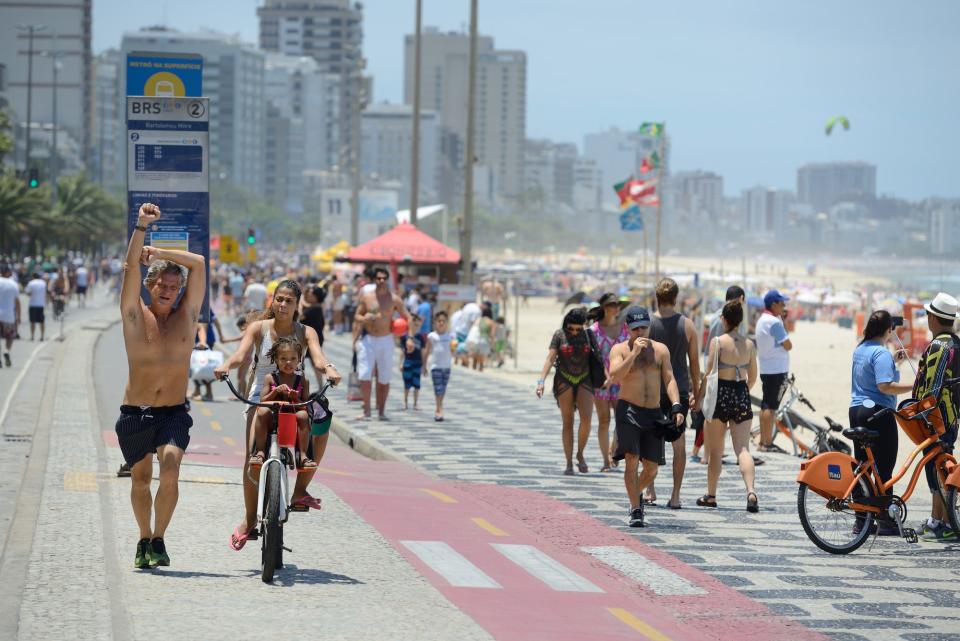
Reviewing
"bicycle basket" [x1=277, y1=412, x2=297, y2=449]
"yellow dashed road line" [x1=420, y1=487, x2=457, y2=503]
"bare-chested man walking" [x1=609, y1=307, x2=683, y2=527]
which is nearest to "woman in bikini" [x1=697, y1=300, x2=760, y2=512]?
"bare-chested man walking" [x1=609, y1=307, x2=683, y2=527]

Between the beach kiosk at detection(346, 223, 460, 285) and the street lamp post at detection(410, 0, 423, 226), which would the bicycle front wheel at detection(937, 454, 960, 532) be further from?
the street lamp post at detection(410, 0, 423, 226)

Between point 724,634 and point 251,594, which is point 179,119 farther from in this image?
point 724,634

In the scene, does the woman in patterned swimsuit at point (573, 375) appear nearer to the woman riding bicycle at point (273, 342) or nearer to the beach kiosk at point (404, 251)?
the woman riding bicycle at point (273, 342)

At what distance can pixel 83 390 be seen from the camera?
71.8 feet

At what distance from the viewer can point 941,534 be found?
11.1 metres

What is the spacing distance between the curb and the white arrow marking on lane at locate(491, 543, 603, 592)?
5.06 m

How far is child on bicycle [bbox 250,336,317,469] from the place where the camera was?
28.9ft

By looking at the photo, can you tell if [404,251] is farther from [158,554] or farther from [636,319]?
[158,554]

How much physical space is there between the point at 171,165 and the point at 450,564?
5.83m

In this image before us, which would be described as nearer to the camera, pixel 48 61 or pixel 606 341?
pixel 606 341

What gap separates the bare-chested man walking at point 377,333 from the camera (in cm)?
1895

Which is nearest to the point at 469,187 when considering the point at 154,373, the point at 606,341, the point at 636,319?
the point at 606,341

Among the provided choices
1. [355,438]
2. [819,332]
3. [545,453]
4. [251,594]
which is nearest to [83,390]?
[355,438]

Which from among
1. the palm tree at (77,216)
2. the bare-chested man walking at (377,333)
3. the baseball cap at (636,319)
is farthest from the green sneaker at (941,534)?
the palm tree at (77,216)
